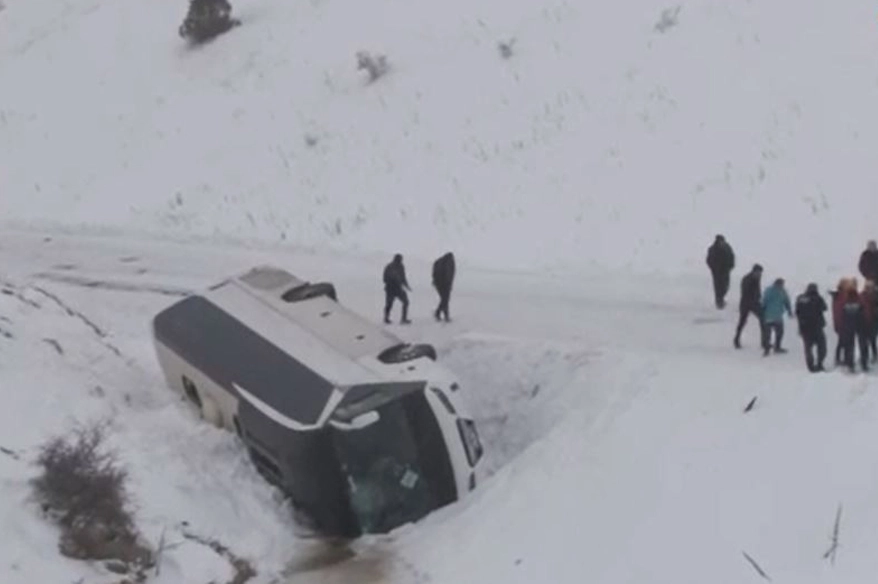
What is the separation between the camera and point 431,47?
3384 cm

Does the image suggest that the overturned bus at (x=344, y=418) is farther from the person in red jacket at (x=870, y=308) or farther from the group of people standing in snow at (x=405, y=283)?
the person in red jacket at (x=870, y=308)

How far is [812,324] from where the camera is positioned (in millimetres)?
19156

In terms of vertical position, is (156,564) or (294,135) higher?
(294,135)

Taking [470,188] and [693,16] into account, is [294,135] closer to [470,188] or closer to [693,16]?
[470,188]

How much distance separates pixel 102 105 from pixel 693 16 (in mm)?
14111

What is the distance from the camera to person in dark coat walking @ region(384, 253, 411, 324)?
899 inches

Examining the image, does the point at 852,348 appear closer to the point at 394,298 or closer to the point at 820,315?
the point at 820,315

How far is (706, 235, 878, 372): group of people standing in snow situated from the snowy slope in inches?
145

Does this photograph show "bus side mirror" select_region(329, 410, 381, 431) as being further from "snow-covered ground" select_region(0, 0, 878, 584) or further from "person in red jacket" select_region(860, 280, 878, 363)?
"person in red jacket" select_region(860, 280, 878, 363)

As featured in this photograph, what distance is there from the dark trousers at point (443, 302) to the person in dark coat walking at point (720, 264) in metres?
3.79

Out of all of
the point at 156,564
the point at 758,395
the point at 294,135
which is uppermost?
the point at 294,135

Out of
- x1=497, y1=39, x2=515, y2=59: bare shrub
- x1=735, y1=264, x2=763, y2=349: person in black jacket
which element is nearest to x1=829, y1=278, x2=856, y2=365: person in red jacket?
x1=735, y1=264, x2=763, y2=349: person in black jacket

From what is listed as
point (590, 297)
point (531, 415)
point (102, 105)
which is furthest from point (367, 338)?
point (102, 105)

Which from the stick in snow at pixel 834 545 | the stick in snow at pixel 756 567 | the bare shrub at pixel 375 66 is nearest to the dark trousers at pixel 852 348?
the stick in snow at pixel 834 545
